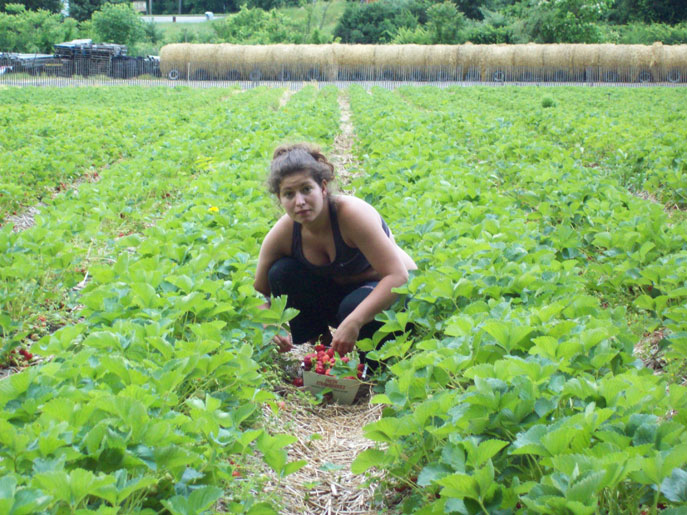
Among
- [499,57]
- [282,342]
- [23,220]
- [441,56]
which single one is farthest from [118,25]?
[282,342]

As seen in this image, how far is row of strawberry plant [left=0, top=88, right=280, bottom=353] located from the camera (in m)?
4.10

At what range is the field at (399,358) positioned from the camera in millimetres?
1694

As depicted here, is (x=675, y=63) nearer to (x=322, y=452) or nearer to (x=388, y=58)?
(x=388, y=58)

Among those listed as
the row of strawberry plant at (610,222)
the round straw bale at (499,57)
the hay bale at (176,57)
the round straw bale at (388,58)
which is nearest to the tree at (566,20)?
the round straw bale at (499,57)

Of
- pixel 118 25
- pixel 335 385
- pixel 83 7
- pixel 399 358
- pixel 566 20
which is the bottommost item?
pixel 335 385

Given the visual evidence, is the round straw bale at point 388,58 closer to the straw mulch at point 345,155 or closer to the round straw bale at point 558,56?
the round straw bale at point 558,56

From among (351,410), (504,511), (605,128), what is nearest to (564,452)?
(504,511)

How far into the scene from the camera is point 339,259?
3.57 meters

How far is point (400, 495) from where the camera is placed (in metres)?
2.50

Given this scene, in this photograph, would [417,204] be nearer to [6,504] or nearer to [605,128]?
[6,504]

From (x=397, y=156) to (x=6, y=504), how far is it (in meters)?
6.36

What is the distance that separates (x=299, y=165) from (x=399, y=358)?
A: 1064 millimetres

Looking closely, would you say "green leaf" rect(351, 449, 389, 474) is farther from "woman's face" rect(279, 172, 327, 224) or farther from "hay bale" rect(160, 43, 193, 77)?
"hay bale" rect(160, 43, 193, 77)

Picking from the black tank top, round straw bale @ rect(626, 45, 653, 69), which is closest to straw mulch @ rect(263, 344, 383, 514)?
the black tank top
